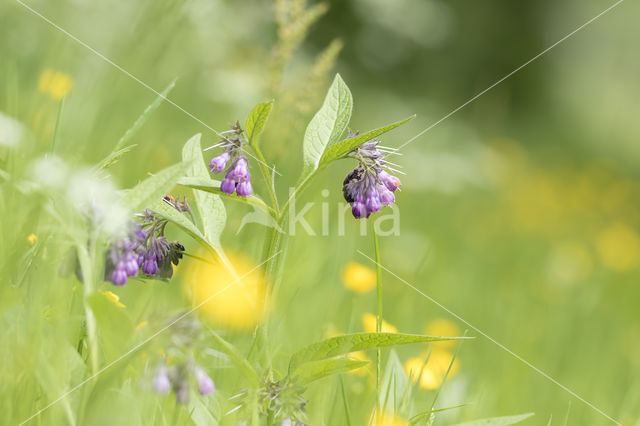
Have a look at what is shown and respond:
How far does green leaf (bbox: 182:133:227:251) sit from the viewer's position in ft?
3.39

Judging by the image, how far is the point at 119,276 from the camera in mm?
827

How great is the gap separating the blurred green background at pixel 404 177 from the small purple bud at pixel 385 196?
0.25 m

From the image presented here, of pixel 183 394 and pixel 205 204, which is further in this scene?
pixel 205 204

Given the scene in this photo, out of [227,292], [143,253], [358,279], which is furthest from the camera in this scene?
[358,279]

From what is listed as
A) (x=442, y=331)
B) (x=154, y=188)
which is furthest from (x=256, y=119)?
(x=442, y=331)

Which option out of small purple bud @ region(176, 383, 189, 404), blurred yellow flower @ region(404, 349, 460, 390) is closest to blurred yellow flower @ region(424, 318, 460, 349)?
blurred yellow flower @ region(404, 349, 460, 390)

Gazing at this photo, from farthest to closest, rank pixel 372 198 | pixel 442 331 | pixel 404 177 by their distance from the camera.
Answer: pixel 404 177, pixel 442 331, pixel 372 198

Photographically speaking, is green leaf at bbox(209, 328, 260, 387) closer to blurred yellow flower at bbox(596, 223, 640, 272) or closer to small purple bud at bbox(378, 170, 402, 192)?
small purple bud at bbox(378, 170, 402, 192)

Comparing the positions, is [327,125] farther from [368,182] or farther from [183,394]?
[183,394]

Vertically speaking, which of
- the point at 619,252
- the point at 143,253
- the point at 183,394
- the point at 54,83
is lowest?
the point at 183,394

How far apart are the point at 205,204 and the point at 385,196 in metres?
0.32

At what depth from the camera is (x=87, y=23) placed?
12.0 feet

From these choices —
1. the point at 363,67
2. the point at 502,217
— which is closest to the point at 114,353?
the point at 502,217

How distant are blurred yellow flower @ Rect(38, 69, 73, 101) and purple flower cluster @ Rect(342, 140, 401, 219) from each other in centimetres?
169
